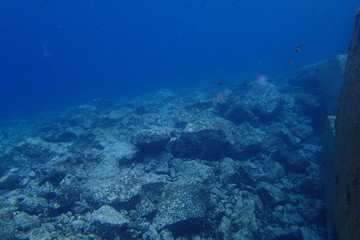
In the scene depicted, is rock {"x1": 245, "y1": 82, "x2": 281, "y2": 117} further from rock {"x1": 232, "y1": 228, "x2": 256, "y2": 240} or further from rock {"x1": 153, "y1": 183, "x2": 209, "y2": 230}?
rock {"x1": 232, "y1": 228, "x2": 256, "y2": 240}

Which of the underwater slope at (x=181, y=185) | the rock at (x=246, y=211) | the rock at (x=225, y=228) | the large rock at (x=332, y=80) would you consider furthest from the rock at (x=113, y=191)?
the large rock at (x=332, y=80)

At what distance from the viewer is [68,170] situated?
7.88 metres

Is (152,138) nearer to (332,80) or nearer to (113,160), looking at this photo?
(113,160)

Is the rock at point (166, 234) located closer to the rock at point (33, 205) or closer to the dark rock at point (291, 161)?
the rock at point (33, 205)

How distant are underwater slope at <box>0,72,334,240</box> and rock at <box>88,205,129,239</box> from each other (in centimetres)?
2

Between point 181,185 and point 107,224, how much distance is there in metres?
1.99

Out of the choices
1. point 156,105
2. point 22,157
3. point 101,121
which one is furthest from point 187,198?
point 156,105

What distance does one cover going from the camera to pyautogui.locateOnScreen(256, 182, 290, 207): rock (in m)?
6.52

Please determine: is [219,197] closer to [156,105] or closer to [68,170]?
[68,170]

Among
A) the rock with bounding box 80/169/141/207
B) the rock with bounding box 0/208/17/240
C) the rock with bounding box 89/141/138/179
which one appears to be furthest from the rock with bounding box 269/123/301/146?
the rock with bounding box 0/208/17/240

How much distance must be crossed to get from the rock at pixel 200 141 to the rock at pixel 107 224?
3.42 meters

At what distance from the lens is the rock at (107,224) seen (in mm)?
5141

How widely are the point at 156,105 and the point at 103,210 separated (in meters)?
14.2

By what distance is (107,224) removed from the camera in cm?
516
